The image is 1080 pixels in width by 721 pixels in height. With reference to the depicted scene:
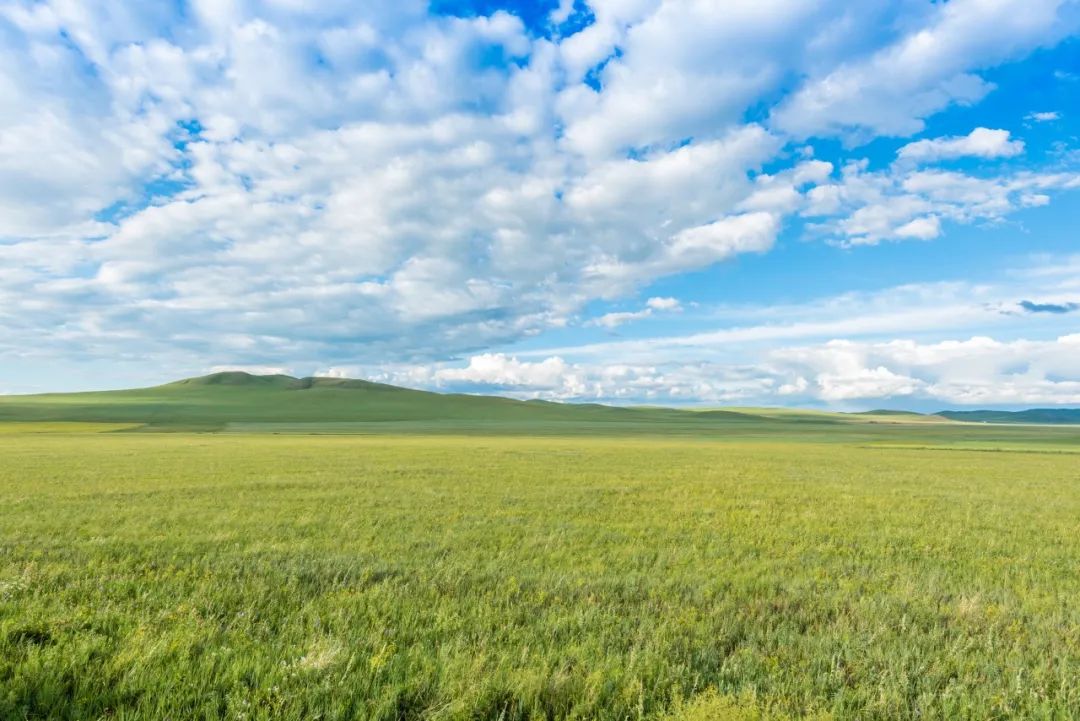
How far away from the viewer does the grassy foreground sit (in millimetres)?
5480

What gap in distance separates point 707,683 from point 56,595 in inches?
327

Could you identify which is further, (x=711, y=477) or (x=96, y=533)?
(x=711, y=477)

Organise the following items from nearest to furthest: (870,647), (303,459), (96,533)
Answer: (870,647), (96,533), (303,459)

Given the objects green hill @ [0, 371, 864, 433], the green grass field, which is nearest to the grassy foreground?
the green grass field

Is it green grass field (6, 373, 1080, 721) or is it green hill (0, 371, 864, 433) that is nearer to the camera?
green grass field (6, 373, 1080, 721)

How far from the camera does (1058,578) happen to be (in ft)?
35.1

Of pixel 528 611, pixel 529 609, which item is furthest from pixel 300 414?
pixel 528 611

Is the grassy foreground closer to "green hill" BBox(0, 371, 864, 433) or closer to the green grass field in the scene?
the green grass field

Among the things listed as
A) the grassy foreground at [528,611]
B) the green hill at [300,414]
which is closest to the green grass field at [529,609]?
the grassy foreground at [528,611]

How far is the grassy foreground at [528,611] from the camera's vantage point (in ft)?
18.0

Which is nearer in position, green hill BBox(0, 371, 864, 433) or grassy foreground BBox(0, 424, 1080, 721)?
grassy foreground BBox(0, 424, 1080, 721)

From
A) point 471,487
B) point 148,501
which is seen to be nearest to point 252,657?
point 148,501

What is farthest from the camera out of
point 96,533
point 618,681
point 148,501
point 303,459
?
point 303,459

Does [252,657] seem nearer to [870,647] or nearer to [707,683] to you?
[707,683]
